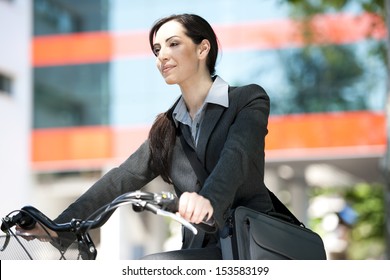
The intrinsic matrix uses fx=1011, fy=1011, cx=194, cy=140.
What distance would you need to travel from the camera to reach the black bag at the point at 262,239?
2797 millimetres

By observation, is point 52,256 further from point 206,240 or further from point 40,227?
point 206,240

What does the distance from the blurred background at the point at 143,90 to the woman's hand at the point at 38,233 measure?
21.6 meters

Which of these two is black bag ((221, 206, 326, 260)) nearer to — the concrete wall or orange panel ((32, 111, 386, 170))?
orange panel ((32, 111, 386, 170))

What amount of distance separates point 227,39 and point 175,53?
25.1 meters

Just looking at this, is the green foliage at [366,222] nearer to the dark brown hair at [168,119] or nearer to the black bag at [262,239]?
the dark brown hair at [168,119]

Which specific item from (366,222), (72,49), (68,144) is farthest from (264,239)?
(366,222)

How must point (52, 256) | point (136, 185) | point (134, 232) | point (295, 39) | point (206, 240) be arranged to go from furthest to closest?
point (134, 232) → point (295, 39) → point (136, 185) → point (206, 240) → point (52, 256)

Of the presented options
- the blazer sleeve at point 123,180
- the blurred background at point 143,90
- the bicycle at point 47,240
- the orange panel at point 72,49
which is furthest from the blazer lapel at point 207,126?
the orange panel at point 72,49

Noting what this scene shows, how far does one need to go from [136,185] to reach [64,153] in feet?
87.3

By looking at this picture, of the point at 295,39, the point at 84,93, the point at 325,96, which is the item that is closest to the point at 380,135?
the point at 325,96

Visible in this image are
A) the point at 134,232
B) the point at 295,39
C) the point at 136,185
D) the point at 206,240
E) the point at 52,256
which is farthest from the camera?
the point at 134,232

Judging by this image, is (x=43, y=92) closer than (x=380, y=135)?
No

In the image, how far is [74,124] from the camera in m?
29.7

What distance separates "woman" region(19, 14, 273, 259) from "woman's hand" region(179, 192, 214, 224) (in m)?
0.23
